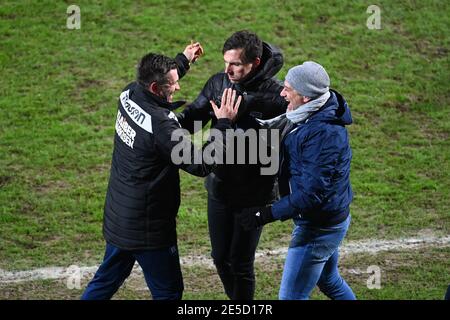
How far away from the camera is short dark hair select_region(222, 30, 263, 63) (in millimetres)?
7669

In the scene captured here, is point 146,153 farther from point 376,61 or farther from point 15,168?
point 376,61

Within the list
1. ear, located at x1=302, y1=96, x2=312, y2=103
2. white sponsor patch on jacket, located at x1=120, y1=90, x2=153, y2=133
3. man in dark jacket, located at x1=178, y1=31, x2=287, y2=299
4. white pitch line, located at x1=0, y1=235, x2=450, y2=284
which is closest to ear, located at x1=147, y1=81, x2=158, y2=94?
white sponsor patch on jacket, located at x1=120, y1=90, x2=153, y2=133

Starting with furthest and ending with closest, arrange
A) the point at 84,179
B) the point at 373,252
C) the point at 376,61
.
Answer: the point at 376,61
the point at 84,179
the point at 373,252

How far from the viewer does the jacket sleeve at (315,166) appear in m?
7.03

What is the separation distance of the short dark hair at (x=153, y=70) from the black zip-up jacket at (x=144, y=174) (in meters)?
0.08

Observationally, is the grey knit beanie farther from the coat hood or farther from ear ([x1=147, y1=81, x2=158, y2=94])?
ear ([x1=147, y1=81, x2=158, y2=94])

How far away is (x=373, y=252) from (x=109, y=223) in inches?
119

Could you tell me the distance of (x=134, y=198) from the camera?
735 cm

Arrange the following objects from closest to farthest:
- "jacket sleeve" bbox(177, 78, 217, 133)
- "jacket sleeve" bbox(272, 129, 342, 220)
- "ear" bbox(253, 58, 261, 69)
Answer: "jacket sleeve" bbox(272, 129, 342, 220) → "ear" bbox(253, 58, 261, 69) → "jacket sleeve" bbox(177, 78, 217, 133)

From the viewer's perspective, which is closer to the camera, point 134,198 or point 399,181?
point 134,198

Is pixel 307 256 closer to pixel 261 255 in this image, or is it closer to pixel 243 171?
pixel 243 171

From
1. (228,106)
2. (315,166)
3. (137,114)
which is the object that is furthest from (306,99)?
(137,114)

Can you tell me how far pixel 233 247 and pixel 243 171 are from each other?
2.08 feet

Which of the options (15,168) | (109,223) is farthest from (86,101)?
(109,223)
